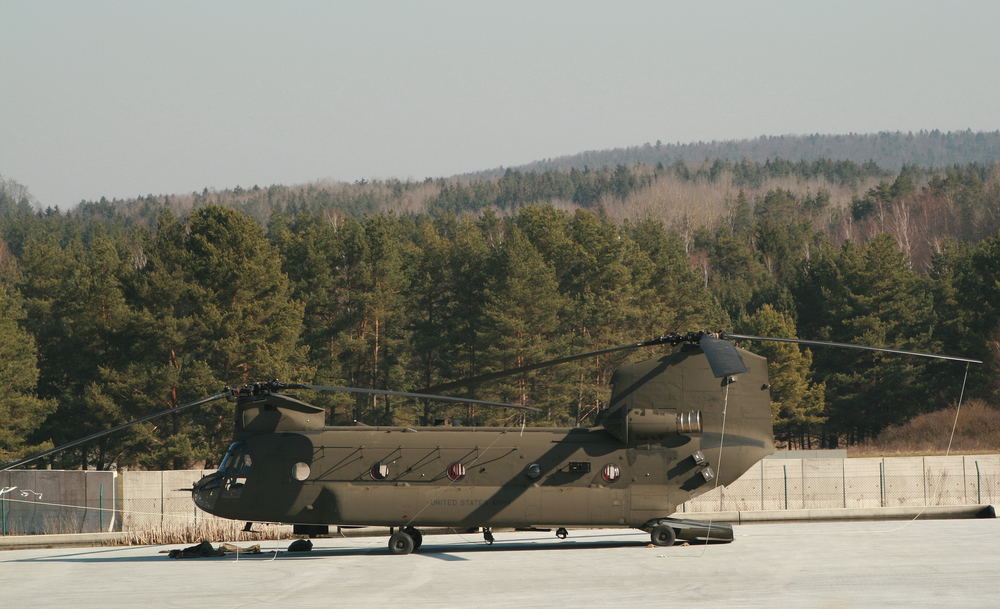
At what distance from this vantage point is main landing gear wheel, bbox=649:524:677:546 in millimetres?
24984

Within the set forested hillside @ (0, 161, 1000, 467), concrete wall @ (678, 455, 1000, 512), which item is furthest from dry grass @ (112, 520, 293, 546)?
forested hillside @ (0, 161, 1000, 467)

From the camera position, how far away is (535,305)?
254 feet

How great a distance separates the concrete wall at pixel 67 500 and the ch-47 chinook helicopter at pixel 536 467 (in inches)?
545

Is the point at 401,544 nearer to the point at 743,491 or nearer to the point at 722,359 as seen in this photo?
the point at 722,359

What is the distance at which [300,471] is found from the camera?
25.0m

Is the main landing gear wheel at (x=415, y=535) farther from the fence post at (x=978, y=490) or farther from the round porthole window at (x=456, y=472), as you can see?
the fence post at (x=978, y=490)

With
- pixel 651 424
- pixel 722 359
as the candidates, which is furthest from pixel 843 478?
pixel 722 359

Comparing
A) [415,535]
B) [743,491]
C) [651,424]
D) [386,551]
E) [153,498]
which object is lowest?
[743,491]

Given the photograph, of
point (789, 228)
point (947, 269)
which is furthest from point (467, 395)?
point (789, 228)

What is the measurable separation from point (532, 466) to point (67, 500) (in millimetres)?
19977

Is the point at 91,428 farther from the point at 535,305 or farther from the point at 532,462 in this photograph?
the point at 532,462

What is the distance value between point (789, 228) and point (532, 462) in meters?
139

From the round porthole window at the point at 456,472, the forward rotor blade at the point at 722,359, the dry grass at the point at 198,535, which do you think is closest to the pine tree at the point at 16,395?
the dry grass at the point at 198,535

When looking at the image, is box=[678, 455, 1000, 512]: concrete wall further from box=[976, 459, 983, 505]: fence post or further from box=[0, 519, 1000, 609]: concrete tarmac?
box=[0, 519, 1000, 609]: concrete tarmac
